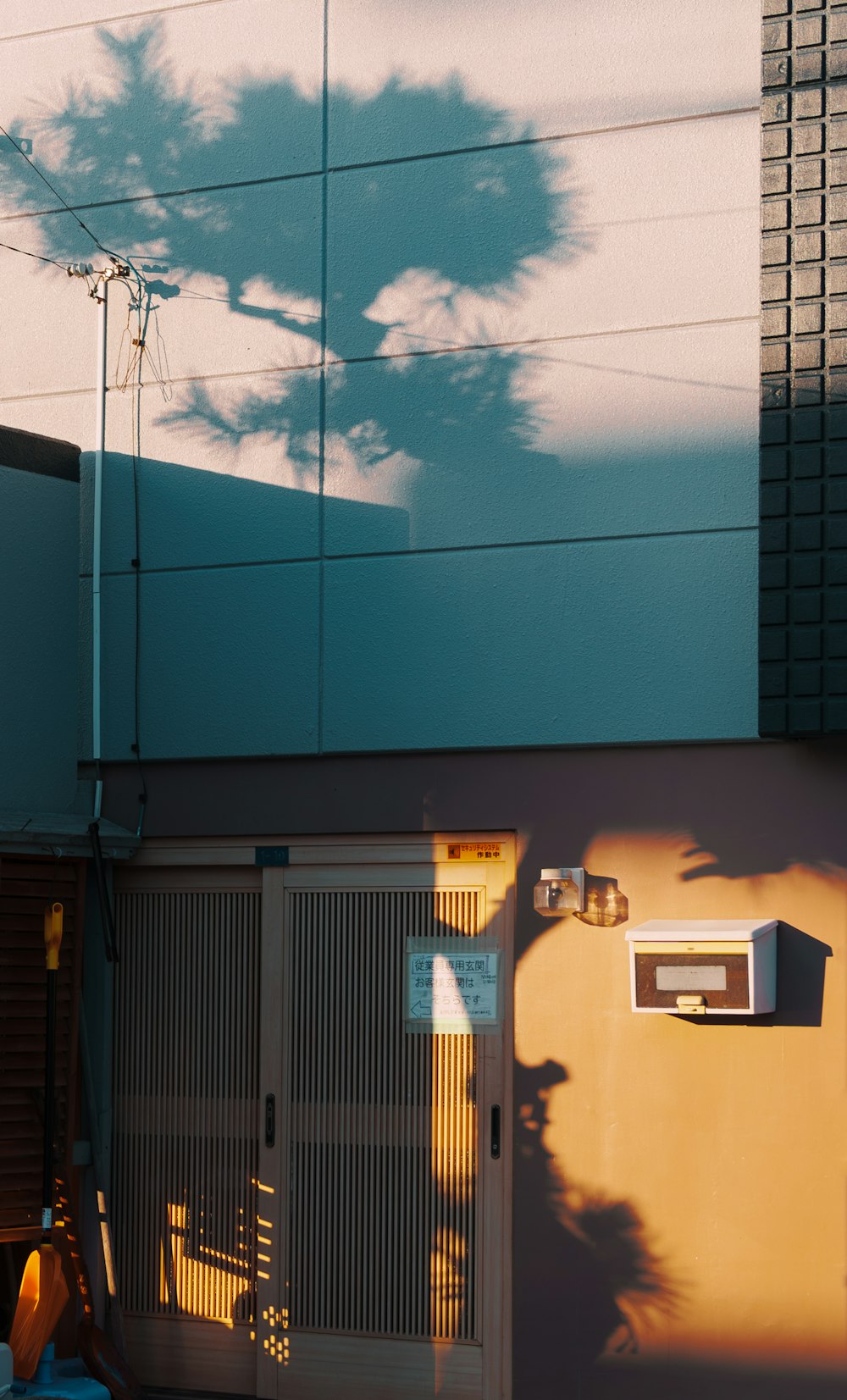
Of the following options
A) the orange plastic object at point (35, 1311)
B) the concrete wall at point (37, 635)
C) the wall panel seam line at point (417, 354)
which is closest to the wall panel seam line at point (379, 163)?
the wall panel seam line at point (417, 354)

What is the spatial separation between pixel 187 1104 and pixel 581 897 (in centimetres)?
194

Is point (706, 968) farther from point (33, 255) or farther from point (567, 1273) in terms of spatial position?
point (33, 255)

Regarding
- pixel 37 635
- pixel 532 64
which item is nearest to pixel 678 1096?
pixel 37 635

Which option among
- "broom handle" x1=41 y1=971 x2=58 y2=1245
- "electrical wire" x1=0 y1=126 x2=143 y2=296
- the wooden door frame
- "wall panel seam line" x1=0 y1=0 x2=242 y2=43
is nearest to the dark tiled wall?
the wooden door frame

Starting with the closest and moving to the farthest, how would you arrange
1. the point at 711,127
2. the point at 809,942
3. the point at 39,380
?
the point at 809,942
the point at 711,127
the point at 39,380

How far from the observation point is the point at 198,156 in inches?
268

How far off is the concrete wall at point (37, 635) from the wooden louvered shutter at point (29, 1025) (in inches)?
13.2

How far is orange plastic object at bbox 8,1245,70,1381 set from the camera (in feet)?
19.0

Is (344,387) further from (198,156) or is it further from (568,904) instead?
(568,904)

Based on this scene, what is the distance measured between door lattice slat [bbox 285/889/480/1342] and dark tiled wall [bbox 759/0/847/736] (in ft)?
5.25

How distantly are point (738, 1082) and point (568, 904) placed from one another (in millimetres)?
885

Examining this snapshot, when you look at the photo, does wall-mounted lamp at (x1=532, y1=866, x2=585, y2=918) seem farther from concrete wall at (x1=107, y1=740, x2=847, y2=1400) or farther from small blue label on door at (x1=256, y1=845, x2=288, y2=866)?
small blue label on door at (x1=256, y1=845, x2=288, y2=866)

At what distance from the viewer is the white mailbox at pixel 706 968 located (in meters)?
5.32

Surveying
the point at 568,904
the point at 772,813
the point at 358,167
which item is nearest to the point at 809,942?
the point at 772,813
